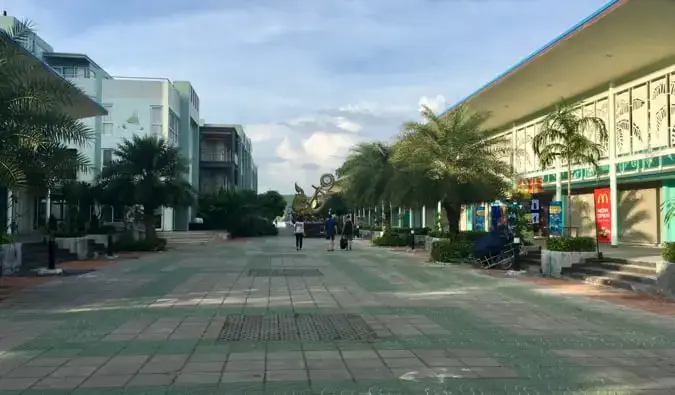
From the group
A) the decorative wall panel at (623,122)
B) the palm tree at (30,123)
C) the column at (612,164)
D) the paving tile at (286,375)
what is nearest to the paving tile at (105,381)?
the paving tile at (286,375)

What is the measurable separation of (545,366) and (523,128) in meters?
32.2

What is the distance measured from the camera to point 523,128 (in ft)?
123

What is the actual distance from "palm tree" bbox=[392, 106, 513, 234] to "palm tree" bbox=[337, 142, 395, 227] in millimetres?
9383

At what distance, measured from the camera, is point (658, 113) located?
24.7m

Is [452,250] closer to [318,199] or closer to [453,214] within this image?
[453,214]

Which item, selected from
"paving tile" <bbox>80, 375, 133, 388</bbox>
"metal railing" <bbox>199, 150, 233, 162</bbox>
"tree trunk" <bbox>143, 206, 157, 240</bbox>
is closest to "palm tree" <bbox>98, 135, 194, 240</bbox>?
"tree trunk" <bbox>143, 206, 157, 240</bbox>

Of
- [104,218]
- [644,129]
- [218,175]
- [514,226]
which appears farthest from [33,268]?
[218,175]

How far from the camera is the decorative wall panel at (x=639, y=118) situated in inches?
1004

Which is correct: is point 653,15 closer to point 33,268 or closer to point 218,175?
point 33,268

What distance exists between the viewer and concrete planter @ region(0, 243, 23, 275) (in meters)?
17.3

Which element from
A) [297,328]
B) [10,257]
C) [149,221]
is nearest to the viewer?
[297,328]

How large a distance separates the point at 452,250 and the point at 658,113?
10.1 metres

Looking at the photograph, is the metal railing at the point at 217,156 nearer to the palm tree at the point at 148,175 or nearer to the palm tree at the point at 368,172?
the palm tree at the point at 368,172

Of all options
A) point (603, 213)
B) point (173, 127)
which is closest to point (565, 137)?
point (603, 213)
